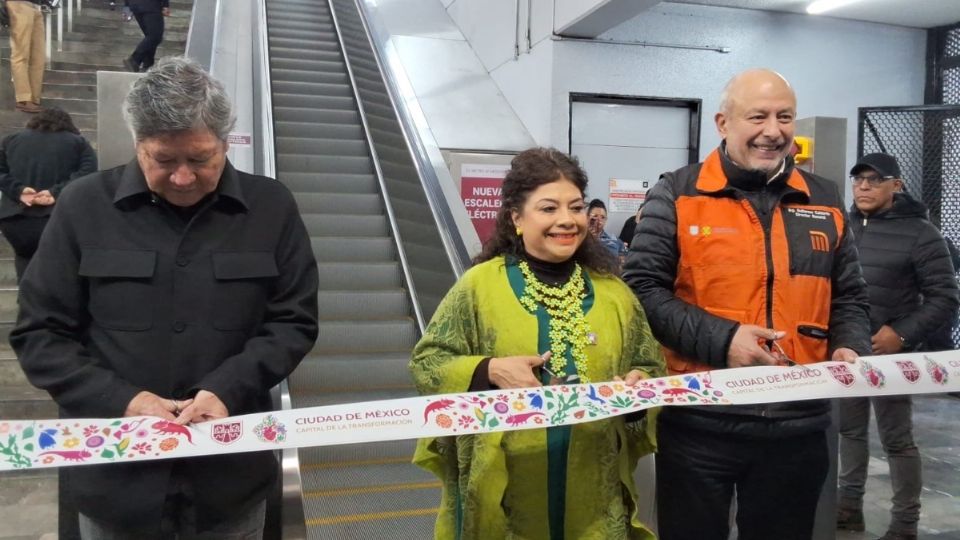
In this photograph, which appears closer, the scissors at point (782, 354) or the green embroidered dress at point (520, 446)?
the green embroidered dress at point (520, 446)

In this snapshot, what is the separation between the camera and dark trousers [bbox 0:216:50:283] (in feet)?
14.4

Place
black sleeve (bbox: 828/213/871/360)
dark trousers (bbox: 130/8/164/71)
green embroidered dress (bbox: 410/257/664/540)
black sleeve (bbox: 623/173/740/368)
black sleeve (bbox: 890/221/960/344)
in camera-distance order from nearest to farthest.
Answer: green embroidered dress (bbox: 410/257/664/540), black sleeve (bbox: 623/173/740/368), black sleeve (bbox: 828/213/871/360), black sleeve (bbox: 890/221/960/344), dark trousers (bbox: 130/8/164/71)

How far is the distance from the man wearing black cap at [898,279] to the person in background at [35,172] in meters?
4.47

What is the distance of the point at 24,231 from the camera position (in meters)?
4.41

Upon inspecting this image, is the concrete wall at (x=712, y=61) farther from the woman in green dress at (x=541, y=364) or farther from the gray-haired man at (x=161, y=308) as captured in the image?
the gray-haired man at (x=161, y=308)

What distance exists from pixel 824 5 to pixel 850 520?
5647mm

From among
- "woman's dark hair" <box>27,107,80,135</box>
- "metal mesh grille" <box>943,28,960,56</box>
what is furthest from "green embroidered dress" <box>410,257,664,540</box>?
"metal mesh grille" <box>943,28,960,56</box>

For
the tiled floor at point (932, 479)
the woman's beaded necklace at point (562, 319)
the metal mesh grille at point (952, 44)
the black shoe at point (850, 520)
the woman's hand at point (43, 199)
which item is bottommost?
the tiled floor at point (932, 479)

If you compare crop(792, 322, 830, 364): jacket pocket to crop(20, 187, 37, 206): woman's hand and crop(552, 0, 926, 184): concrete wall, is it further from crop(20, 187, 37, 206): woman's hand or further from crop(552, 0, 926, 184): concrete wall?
crop(552, 0, 926, 184): concrete wall

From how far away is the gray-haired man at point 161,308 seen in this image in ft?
5.26

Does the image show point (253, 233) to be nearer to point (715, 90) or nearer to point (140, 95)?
point (140, 95)

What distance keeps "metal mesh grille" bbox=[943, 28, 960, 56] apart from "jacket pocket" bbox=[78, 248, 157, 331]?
8856 mm

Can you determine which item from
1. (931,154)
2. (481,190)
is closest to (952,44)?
(931,154)

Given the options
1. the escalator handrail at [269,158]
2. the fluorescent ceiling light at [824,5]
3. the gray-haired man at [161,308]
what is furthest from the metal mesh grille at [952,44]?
the gray-haired man at [161,308]
